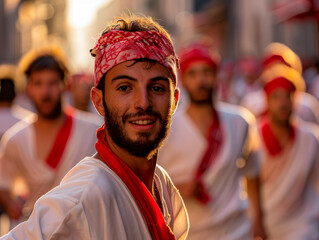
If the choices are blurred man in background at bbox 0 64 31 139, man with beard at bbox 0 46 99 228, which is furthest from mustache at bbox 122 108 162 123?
blurred man in background at bbox 0 64 31 139

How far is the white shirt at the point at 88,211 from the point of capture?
2.63m

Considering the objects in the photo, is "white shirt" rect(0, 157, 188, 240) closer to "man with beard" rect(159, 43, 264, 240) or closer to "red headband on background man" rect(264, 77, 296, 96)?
"man with beard" rect(159, 43, 264, 240)

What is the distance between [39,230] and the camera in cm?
262

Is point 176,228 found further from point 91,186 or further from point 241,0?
point 241,0

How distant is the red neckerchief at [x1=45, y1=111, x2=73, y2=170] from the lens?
582 cm

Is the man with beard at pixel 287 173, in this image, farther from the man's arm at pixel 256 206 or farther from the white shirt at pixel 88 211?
the white shirt at pixel 88 211

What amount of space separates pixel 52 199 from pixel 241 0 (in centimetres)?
4399

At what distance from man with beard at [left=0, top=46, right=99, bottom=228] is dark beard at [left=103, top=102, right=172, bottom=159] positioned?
2.86 metres

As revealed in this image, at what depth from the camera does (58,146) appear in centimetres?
586

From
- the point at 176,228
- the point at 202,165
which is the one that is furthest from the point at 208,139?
the point at 176,228

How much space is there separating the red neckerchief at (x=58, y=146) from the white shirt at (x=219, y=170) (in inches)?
29.7

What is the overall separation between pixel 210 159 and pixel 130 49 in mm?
3201

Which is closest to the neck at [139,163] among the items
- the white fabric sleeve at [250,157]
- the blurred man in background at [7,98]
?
the white fabric sleeve at [250,157]

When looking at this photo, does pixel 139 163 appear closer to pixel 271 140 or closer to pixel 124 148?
pixel 124 148
